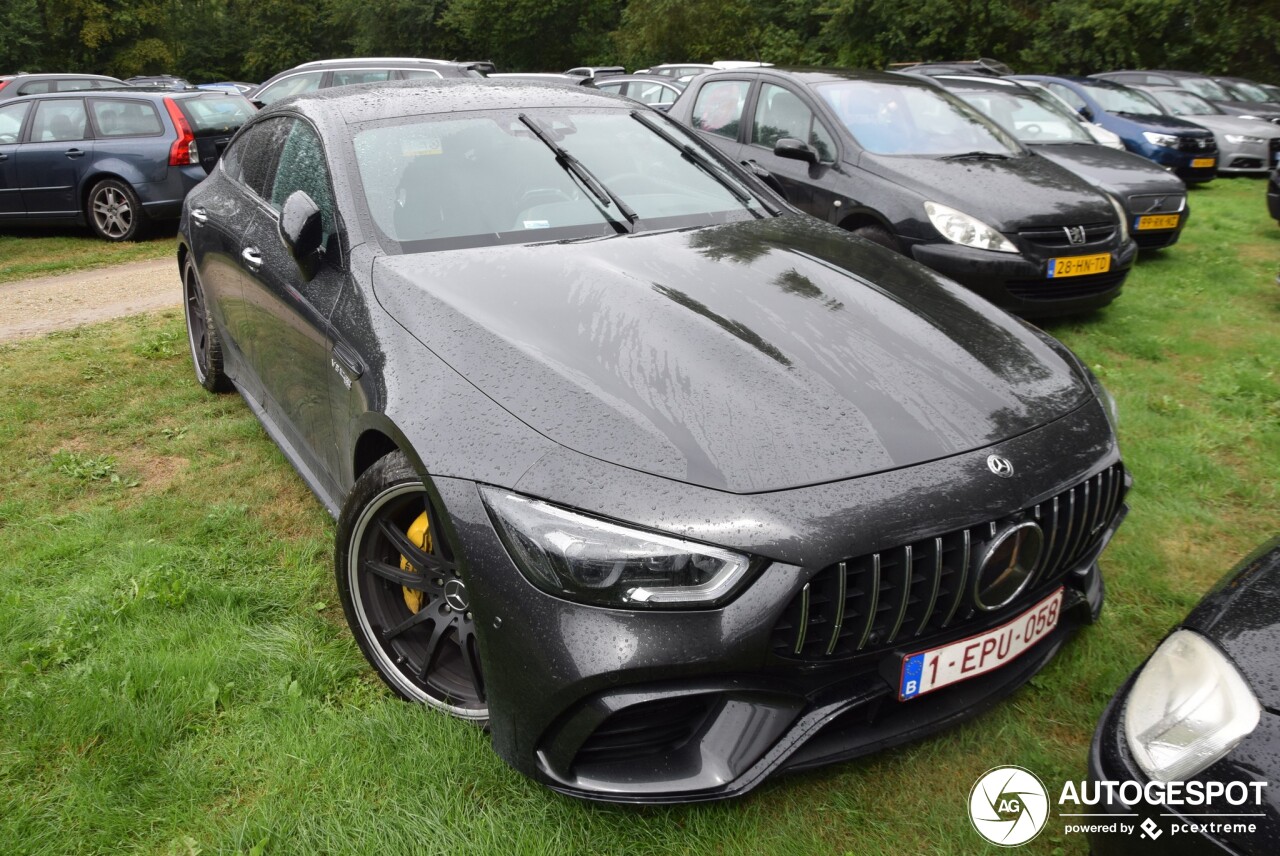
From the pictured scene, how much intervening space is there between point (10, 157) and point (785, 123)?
26.2 feet

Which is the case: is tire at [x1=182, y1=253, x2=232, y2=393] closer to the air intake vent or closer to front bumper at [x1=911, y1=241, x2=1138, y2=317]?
the air intake vent

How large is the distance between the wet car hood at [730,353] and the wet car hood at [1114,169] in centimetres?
537

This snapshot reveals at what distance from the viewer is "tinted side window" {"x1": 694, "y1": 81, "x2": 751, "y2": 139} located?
7.17 m

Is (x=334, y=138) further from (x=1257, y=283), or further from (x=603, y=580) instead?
(x=1257, y=283)

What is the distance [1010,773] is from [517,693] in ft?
3.93

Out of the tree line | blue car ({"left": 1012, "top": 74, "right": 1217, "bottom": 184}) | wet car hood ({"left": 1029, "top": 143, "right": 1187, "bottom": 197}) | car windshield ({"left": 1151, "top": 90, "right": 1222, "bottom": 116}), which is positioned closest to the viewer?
wet car hood ({"left": 1029, "top": 143, "right": 1187, "bottom": 197})

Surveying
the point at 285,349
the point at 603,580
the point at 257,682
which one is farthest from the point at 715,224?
the point at 257,682

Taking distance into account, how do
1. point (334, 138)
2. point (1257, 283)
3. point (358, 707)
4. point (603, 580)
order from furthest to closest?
point (1257, 283), point (334, 138), point (358, 707), point (603, 580)

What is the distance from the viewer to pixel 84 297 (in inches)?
301

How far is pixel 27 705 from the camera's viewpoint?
100 inches

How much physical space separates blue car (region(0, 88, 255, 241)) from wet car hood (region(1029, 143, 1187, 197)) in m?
7.99

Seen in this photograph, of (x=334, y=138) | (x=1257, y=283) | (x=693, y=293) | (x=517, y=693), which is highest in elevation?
(x=334, y=138)

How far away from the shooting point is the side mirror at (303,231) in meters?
2.88

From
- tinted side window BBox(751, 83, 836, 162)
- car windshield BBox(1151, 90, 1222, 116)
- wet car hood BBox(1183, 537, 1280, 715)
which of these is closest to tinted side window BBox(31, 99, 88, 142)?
tinted side window BBox(751, 83, 836, 162)
